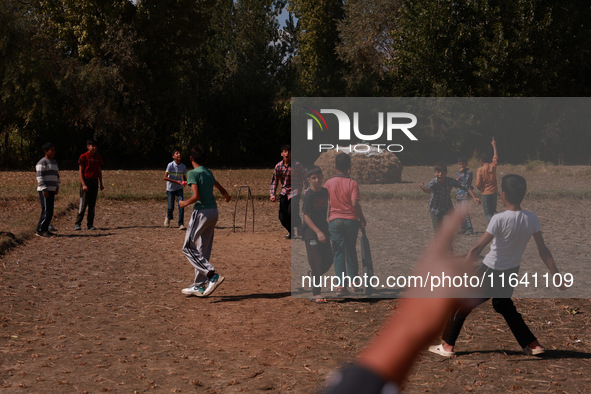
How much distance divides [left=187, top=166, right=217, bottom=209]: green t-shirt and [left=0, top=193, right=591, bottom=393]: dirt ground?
1.36m

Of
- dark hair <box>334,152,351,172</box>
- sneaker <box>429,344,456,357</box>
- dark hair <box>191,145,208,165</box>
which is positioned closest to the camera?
sneaker <box>429,344,456,357</box>

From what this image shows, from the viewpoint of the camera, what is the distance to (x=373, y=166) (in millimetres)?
22812

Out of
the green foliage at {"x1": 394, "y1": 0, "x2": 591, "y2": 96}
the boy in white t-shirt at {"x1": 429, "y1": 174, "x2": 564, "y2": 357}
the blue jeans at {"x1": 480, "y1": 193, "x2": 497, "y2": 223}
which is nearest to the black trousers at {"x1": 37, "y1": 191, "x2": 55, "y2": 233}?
the blue jeans at {"x1": 480, "y1": 193, "x2": 497, "y2": 223}

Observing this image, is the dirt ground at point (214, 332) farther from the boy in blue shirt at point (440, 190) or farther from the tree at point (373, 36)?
the tree at point (373, 36)

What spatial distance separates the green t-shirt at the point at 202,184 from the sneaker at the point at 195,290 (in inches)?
46.3

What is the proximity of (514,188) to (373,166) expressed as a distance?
16.3 metres

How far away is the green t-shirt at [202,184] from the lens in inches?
378

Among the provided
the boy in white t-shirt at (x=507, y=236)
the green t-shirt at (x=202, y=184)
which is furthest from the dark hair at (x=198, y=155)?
the boy in white t-shirt at (x=507, y=236)

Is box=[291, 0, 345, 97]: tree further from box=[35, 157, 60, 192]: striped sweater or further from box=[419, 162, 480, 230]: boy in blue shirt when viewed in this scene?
box=[419, 162, 480, 230]: boy in blue shirt

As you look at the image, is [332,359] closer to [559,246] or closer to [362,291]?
[362,291]

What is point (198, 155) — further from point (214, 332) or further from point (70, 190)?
point (70, 190)

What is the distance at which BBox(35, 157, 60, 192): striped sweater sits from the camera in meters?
15.1

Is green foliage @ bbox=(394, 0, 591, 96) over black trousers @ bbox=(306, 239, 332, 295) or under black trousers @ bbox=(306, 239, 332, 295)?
over

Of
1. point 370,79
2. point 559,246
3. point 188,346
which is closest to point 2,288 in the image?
point 188,346
